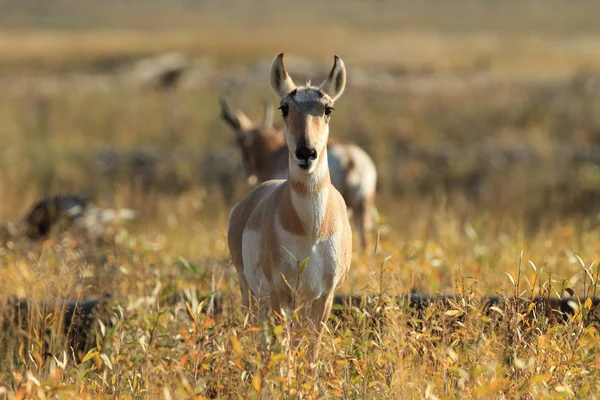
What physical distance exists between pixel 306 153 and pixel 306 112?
0.33 metres

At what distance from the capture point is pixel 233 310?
20.3 feet

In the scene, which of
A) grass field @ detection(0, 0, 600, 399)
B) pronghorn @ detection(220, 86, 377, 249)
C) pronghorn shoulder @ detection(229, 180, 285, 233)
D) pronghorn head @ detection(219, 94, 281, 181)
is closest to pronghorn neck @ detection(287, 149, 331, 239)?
grass field @ detection(0, 0, 600, 399)

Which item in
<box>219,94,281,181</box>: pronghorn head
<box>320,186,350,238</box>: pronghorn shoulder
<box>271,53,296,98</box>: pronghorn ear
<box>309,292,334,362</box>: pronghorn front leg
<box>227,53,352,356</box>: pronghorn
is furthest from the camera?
<box>219,94,281,181</box>: pronghorn head

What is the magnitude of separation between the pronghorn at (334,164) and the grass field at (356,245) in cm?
50

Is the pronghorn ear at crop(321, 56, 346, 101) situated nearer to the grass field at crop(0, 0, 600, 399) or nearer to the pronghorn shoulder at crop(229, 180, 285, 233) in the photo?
the pronghorn shoulder at crop(229, 180, 285, 233)

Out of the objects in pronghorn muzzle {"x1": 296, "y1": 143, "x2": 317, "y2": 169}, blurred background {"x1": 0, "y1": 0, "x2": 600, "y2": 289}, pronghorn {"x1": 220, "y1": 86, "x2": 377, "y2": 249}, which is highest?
pronghorn muzzle {"x1": 296, "y1": 143, "x2": 317, "y2": 169}

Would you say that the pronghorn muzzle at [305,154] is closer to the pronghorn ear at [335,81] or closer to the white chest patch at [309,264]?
the white chest patch at [309,264]

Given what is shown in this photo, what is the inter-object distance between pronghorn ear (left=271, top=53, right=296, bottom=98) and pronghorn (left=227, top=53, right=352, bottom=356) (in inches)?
0.5

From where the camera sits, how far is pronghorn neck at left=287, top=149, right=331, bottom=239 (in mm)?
5238

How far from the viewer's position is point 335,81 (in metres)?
5.55

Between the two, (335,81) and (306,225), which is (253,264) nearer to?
(306,225)

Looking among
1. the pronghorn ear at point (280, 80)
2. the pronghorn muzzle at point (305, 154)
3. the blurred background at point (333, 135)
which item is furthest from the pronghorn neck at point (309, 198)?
the blurred background at point (333, 135)

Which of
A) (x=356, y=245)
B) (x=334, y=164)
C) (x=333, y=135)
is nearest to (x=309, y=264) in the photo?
(x=356, y=245)

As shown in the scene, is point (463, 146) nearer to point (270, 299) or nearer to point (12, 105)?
point (12, 105)
